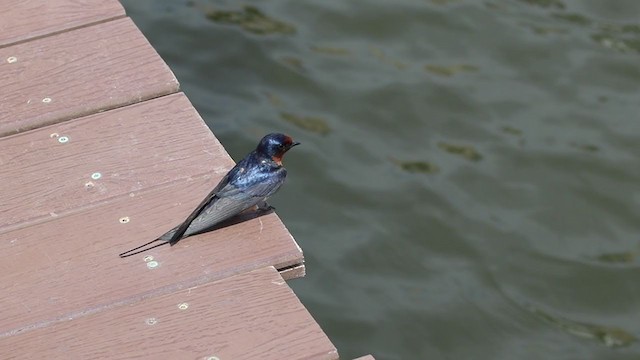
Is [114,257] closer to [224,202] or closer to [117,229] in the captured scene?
[117,229]

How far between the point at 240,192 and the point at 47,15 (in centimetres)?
148

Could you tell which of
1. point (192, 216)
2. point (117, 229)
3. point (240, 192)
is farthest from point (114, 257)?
point (240, 192)

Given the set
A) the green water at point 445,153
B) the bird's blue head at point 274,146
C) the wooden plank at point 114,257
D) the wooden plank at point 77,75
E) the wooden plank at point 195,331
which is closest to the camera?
the wooden plank at point 195,331

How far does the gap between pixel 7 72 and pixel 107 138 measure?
0.61 m

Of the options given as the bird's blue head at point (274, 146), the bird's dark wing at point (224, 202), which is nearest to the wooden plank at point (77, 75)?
the bird's blue head at point (274, 146)

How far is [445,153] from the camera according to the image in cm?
646

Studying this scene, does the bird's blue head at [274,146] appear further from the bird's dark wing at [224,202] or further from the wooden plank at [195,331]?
the wooden plank at [195,331]

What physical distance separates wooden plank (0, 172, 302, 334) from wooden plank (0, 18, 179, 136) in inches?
22.0

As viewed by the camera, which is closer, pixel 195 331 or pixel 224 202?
pixel 195 331

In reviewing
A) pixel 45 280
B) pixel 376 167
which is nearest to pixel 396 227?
pixel 376 167

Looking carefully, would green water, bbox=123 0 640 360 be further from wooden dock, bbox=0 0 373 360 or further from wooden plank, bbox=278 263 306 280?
wooden plank, bbox=278 263 306 280

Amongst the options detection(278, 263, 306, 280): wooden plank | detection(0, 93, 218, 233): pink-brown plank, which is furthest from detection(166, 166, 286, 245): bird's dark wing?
detection(278, 263, 306, 280): wooden plank

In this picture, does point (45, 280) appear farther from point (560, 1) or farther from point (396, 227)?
point (560, 1)

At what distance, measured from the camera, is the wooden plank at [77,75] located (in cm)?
392
